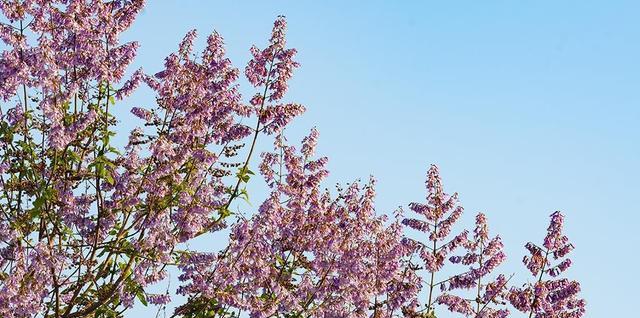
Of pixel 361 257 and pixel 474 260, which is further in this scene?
pixel 474 260

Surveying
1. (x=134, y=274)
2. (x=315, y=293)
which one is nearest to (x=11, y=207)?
(x=134, y=274)

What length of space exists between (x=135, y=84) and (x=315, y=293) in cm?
450

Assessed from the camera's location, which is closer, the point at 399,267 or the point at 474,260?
the point at 399,267

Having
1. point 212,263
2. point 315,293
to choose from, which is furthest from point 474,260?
point 212,263

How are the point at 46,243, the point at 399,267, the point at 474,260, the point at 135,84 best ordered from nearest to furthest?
the point at 46,243 < the point at 135,84 < the point at 399,267 < the point at 474,260

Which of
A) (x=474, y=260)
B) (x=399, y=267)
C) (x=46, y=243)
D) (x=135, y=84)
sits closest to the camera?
(x=46, y=243)

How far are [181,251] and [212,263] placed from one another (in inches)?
20.7

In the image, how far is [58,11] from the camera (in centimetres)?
1594

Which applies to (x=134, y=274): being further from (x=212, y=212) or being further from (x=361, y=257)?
(x=361, y=257)

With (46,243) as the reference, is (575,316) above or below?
above

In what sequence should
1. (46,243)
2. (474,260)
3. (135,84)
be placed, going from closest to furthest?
(46,243) < (135,84) < (474,260)

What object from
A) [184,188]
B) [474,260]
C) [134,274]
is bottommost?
[134,274]

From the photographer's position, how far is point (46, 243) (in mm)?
15008

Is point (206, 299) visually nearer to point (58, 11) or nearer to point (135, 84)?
point (135, 84)
